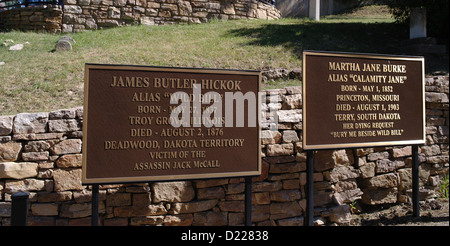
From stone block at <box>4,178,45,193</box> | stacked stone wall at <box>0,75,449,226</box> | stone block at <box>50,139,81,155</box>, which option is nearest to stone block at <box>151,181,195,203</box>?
stacked stone wall at <box>0,75,449,226</box>

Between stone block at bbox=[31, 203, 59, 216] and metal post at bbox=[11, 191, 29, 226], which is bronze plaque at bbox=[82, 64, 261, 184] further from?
stone block at bbox=[31, 203, 59, 216]

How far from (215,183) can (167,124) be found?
3.89ft

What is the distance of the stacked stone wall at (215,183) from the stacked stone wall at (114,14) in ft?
29.0

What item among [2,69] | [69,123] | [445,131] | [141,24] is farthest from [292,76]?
[141,24]

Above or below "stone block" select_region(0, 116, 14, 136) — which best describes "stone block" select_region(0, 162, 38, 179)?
below

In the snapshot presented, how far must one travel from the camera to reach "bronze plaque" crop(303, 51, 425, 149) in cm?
418

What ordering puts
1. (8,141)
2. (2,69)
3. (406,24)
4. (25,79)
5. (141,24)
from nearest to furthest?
1. (8,141)
2. (25,79)
3. (2,69)
4. (406,24)
5. (141,24)

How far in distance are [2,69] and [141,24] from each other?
6.07 meters

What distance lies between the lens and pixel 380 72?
4.56 meters

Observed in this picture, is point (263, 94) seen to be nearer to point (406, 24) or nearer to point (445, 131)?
point (445, 131)

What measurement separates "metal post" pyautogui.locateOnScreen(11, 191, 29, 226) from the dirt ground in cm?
431

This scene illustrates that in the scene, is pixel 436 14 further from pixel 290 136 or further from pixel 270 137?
pixel 270 137

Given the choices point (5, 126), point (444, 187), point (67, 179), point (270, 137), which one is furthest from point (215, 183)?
point (444, 187)

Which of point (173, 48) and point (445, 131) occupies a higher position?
point (173, 48)
